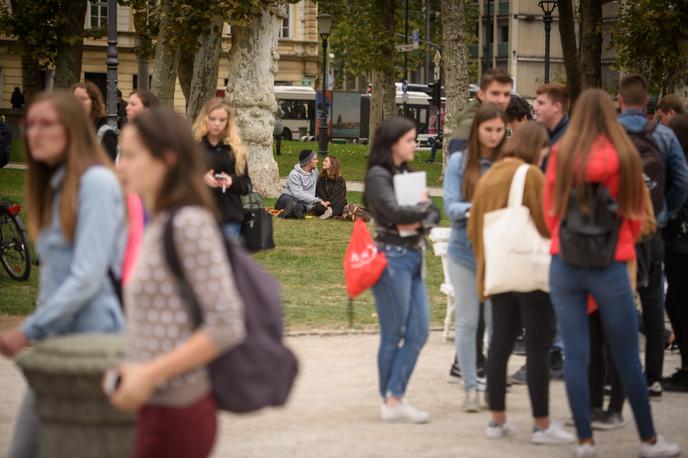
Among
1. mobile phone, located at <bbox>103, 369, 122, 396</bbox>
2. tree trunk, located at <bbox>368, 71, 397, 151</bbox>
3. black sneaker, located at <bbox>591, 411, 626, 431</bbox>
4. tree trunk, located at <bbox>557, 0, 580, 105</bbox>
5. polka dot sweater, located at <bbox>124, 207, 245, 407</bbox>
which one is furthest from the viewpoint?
tree trunk, located at <bbox>368, 71, 397, 151</bbox>

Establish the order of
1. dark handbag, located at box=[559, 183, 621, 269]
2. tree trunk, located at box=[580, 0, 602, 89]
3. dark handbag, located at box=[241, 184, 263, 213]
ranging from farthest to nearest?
tree trunk, located at box=[580, 0, 602, 89] < dark handbag, located at box=[241, 184, 263, 213] < dark handbag, located at box=[559, 183, 621, 269]

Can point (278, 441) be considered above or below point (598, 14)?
below

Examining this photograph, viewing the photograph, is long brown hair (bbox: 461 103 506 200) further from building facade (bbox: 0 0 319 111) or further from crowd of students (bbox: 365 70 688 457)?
building facade (bbox: 0 0 319 111)

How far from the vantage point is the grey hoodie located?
22.3 m

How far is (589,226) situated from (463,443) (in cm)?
147

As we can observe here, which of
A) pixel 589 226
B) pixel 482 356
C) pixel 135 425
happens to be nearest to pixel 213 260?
pixel 135 425

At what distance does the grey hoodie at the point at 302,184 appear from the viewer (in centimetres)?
2230

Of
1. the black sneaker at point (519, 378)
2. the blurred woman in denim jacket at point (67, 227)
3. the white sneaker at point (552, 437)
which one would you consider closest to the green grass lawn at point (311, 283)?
the black sneaker at point (519, 378)

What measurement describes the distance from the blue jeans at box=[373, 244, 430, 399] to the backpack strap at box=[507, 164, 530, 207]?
2.75 feet

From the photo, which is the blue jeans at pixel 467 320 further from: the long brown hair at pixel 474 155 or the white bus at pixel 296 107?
the white bus at pixel 296 107

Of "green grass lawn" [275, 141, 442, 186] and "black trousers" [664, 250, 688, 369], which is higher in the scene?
"green grass lawn" [275, 141, 442, 186]

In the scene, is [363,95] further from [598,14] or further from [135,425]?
[135,425]

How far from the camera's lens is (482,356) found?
30.5ft

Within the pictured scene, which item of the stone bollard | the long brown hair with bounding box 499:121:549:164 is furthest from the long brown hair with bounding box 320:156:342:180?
the stone bollard
